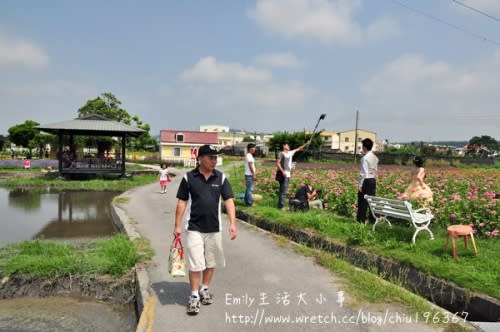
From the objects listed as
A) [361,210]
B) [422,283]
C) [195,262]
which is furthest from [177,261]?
[361,210]

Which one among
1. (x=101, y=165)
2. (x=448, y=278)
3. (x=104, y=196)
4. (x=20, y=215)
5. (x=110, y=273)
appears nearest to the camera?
(x=448, y=278)

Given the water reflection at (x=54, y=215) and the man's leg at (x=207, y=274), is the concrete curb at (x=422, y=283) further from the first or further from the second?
the water reflection at (x=54, y=215)

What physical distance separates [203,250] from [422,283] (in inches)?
110

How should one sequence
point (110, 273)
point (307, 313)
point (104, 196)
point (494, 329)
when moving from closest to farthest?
point (494, 329), point (307, 313), point (110, 273), point (104, 196)

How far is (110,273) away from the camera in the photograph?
537 centimetres

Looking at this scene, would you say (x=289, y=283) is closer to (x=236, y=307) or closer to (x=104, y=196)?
(x=236, y=307)

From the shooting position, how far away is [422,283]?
4.91 meters

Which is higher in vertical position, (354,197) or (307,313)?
(354,197)

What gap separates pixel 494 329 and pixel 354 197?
575 centimetres

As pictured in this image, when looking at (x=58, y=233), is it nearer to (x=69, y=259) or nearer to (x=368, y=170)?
(x=69, y=259)

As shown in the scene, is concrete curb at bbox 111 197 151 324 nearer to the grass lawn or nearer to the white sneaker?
the grass lawn

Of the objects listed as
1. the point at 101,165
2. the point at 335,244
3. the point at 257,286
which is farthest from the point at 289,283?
the point at 101,165

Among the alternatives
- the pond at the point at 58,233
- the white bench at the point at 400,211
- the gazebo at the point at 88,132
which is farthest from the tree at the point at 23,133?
the white bench at the point at 400,211

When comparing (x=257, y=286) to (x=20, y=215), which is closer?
(x=257, y=286)
